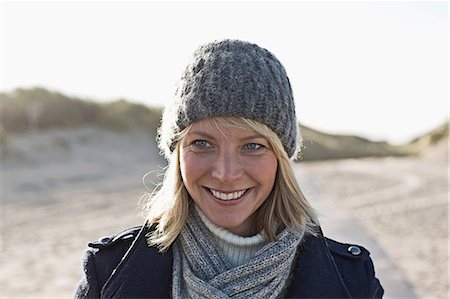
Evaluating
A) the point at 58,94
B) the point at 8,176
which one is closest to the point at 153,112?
the point at 58,94

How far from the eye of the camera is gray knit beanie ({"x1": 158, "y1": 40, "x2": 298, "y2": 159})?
2307 millimetres

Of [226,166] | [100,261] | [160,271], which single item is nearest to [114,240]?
[100,261]

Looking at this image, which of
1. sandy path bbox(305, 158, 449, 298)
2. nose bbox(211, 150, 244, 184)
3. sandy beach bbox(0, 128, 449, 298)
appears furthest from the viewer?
sandy path bbox(305, 158, 449, 298)

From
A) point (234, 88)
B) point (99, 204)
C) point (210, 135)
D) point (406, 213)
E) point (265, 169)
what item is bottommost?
point (99, 204)

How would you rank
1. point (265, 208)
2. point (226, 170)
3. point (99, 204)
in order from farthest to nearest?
point (99, 204) → point (265, 208) → point (226, 170)

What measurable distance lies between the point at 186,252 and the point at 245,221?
0.77 feet

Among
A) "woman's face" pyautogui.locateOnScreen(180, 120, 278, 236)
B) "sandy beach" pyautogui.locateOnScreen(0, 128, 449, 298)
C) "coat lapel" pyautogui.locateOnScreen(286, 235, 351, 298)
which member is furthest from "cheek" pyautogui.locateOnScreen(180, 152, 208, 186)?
"sandy beach" pyautogui.locateOnScreen(0, 128, 449, 298)

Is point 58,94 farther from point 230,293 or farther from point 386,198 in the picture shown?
point 230,293

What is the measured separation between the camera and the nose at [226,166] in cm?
227

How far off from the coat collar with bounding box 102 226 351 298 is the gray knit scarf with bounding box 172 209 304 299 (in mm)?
43

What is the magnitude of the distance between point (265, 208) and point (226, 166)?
0.30m

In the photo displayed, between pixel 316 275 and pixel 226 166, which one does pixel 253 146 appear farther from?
pixel 316 275

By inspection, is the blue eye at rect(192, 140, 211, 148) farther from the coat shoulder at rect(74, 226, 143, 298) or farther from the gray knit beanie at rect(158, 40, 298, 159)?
the coat shoulder at rect(74, 226, 143, 298)

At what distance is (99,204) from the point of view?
1223 cm
